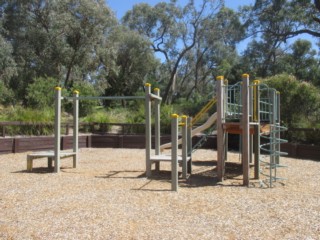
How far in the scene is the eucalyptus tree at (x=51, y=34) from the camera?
24.9 metres

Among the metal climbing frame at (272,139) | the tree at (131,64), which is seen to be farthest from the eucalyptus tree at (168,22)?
the metal climbing frame at (272,139)

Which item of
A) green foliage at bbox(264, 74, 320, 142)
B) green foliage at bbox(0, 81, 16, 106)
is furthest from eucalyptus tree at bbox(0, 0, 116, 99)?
green foliage at bbox(264, 74, 320, 142)

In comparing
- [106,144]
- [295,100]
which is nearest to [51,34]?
[106,144]

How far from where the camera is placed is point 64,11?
25.7m

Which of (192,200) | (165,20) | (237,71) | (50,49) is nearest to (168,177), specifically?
(192,200)

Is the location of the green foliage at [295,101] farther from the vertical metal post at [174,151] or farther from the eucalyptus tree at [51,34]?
the eucalyptus tree at [51,34]

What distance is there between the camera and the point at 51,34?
24.8 meters

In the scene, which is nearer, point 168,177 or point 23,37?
point 168,177

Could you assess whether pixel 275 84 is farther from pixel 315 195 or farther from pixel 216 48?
pixel 216 48

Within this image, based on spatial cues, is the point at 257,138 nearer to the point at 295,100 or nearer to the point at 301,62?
the point at 295,100

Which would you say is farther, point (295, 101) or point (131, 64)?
point (131, 64)

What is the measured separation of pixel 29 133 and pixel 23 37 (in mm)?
14303

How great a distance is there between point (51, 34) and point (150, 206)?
2192 centimetres

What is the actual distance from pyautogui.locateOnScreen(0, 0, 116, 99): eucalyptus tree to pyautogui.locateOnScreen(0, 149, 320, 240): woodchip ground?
1765 centimetres
